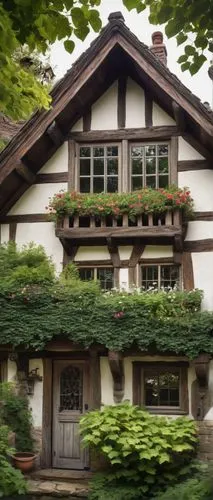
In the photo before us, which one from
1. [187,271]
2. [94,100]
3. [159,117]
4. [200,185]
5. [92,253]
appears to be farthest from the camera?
[94,100]

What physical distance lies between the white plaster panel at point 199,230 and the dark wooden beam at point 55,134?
3785 mm

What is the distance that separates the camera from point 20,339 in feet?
41.8

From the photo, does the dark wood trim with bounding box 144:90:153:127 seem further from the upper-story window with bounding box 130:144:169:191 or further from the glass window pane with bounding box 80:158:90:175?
the glass window pane with bounding box 80:158:90:175

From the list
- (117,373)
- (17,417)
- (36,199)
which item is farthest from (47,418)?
(36,199)

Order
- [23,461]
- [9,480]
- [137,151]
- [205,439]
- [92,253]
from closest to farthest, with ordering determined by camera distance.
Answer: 1. [9,480]
2. [205,439]
3. [23,461]
4. [92,253]
5. [137,151]

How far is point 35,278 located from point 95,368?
248 cm

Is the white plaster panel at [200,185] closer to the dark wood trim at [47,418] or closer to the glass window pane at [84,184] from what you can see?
the glass window pane at [84,184]

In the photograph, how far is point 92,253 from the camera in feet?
46.0

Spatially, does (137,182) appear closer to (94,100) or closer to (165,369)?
(94,100)

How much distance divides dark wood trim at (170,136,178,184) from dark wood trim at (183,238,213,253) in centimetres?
148

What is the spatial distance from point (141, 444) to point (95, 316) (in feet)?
9.02

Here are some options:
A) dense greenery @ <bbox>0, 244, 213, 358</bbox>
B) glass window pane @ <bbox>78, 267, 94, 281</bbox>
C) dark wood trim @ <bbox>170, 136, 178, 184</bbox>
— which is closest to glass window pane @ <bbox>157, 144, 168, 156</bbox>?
dark wood trim @ <bbox>170, 136, 178, 184</bbox>

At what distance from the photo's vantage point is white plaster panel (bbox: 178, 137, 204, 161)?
13.8 metres

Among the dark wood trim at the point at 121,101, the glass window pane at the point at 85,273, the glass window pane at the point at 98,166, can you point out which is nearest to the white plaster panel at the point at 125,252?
the glass window pane at the point at 85,273
